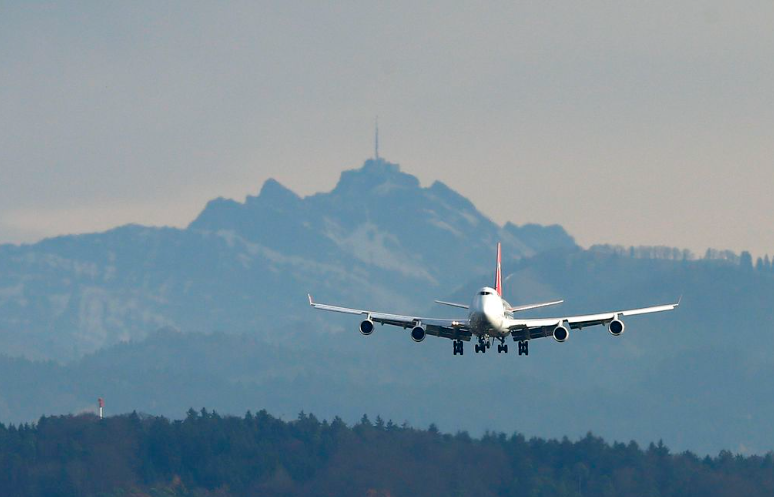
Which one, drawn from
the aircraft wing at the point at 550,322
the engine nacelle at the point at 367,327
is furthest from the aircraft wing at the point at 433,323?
the aircraft wing at the point at 550,322

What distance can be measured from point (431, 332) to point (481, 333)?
24.9 ft

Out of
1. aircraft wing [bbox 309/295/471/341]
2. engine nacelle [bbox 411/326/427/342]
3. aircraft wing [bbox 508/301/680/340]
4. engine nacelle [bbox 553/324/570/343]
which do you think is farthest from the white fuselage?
engine nacelle [bbox 553/324/570/343]

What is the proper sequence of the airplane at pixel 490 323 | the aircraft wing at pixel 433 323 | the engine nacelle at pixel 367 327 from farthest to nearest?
1. the engine nacelle at pixel 367 327
2. the aircraft wing at pixel 433 323
3. the airplane at pixel 490 323

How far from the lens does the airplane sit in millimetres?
122188

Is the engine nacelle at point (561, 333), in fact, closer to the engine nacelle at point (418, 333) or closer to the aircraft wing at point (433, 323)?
the aircraft wing at point (433, 323)

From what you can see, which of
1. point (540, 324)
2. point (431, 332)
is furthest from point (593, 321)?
point (431, 332)

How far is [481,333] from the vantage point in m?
125

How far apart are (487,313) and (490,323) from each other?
50.1 inches

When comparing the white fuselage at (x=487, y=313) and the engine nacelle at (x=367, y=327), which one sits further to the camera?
the engine nacelle at (x=367, y=327)

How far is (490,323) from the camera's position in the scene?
401 ft

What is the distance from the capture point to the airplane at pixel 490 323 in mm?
122188

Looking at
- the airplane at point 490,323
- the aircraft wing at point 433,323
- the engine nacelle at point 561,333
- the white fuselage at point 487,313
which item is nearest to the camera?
the white fuselage at point 487,313

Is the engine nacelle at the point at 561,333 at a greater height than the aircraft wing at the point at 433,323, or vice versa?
the aircraft wing at the point at 433,323

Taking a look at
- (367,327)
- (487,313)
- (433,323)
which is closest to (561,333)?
(487,313)
